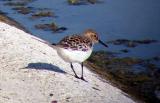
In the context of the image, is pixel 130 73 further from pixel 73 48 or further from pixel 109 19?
pixel 109 19

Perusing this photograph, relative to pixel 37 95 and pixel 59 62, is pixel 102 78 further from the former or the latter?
pixel 37 95

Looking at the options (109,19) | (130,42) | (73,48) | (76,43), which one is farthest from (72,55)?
(109,19)

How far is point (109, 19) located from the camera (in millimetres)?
30922

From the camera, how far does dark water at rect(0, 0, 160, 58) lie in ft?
89.4

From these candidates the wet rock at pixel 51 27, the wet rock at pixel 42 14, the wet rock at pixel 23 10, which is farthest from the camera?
the wet rock at pixel 23 10

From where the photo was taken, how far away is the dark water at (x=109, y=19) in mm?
27250

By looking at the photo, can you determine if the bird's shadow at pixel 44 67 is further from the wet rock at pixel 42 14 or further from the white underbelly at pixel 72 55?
the wet rock at pixel 42 14

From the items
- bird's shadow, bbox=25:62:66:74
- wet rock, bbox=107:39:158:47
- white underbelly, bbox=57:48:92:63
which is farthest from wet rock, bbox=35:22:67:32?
white underbelly, bbox=57:48:92:63

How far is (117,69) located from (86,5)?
13.7m

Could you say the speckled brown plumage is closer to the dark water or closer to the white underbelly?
the white underbelly

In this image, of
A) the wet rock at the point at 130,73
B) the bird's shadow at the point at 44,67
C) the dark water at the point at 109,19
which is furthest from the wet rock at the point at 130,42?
the bird's shadow at the point at 44,67

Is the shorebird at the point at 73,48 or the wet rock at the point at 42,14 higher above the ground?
the shorebird at the point at 73,48

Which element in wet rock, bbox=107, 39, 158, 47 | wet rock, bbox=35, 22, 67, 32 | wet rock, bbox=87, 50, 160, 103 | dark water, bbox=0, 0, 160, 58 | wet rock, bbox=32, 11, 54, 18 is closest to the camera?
wet rock, bbox=87, 50, 160, 103

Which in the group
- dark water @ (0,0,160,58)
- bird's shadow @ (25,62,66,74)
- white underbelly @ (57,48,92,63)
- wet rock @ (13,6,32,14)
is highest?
white underbelly @ (57,48,92,63)
